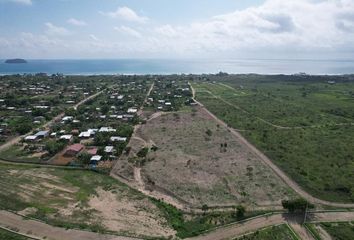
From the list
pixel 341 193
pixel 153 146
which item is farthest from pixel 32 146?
pixel 341 193

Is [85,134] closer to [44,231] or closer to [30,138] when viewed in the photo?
[30,138]

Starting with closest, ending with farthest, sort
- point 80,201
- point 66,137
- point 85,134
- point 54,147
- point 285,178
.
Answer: point 80,201
point 285,178
point 54,147
point 66,137
point 85,134

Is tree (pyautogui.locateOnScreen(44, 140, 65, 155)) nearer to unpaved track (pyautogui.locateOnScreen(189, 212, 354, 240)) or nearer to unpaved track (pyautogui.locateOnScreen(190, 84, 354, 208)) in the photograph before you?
unpaved track (pyautogui.locateOnScreen(189, 212, 354, 240))

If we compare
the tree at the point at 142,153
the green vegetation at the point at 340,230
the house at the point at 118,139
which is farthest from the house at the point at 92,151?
the green vegetation at the point at 340,230

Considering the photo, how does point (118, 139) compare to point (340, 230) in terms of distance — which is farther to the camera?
point (118, 139)

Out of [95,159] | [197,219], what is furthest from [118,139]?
[197,219]

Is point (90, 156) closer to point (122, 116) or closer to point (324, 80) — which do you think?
point (122, 116)
